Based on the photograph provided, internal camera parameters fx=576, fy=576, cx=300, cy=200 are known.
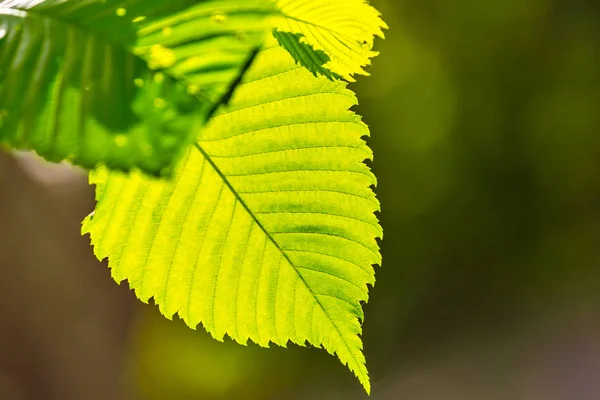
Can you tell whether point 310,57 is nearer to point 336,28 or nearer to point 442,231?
point 336,28

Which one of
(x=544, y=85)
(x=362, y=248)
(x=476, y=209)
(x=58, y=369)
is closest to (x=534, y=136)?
(x=544, y=85)

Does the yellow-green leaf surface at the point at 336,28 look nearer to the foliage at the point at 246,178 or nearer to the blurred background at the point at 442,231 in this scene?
the foliage at the point at 246,178

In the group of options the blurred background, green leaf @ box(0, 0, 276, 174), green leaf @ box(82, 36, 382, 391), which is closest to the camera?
Result: green leaf @ box(0, 0, 276, 174)

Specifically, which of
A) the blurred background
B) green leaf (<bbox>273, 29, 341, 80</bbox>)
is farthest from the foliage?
the blurred background

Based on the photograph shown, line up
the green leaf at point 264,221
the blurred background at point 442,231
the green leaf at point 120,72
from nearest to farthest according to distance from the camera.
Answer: the green leaf at point 120,72
the green leaf at point 264,221
the blurred background at point 442,231

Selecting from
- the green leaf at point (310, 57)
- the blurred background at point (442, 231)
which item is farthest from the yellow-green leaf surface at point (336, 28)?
the blurred background at point (442, 231)

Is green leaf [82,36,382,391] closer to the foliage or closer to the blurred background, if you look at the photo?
the foliage

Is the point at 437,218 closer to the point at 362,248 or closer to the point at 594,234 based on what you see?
the point at 594,234
